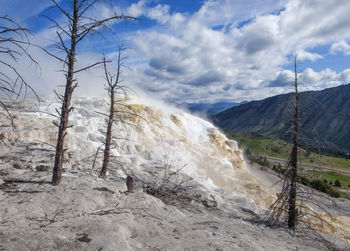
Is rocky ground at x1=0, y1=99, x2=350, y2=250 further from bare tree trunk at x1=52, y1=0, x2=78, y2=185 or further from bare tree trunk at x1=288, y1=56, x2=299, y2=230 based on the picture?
bare tree trunk at x1=288, y1=56, x2=299, y2=230

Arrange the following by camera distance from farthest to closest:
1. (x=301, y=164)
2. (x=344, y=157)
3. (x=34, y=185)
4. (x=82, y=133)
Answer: (x=344, y=157)
(x=82, y=133)
(x=301, y=164)
(x=34, y=185)

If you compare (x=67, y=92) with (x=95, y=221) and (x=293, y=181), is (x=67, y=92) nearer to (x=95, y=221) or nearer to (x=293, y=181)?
(x=95, y=221)

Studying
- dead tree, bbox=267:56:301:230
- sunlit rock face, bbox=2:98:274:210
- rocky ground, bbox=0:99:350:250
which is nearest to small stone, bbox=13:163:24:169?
rocky ground, bbox=0:99:350:250

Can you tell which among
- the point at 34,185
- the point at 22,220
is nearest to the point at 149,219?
the point at 22,220

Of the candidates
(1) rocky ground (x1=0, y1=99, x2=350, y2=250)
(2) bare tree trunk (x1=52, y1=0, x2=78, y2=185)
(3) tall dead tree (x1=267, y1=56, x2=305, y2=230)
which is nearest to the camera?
→ (1) rocky ground (x1=0, y1=99, x2=350, y2=250)

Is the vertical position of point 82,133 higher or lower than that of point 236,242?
higher

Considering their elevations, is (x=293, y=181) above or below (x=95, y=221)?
above

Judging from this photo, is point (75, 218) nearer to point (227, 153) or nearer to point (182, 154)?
point (182, 154)

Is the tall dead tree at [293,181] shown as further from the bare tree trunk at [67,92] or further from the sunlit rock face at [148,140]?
the bare tree trunk at [67,92]

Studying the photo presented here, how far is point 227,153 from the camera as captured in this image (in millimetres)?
32031

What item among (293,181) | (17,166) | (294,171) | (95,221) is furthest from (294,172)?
(17,166)

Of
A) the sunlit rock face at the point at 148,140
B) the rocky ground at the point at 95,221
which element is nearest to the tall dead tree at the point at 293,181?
the rocky ground at the point at 95,221

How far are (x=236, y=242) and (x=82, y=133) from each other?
1847 centimetres

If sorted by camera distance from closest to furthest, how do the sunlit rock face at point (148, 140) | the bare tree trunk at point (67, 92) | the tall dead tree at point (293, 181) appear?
the bare tree trunk at point (67, 92) < the tall dead tree at point (293, 181) < the sunlit rock face at point (148, 140)
